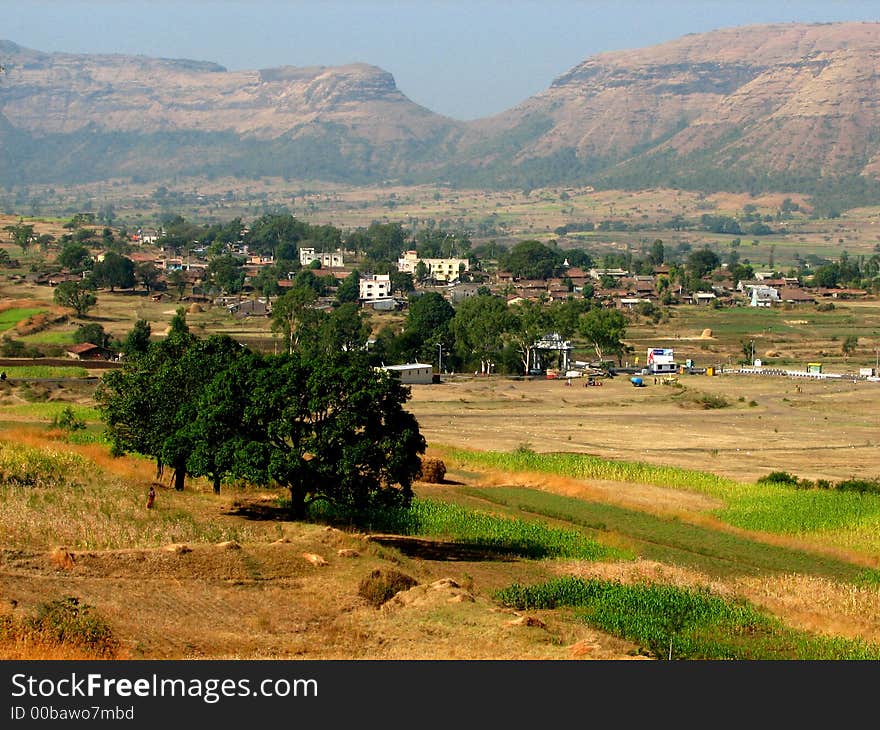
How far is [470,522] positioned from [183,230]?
6276 inches

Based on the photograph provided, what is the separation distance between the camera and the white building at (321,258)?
166m

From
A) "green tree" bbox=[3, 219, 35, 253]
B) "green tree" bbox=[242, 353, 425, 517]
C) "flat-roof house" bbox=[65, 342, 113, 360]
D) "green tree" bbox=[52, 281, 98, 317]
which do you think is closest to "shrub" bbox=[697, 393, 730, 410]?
"flat-roof house" bbox=[65, 342, 113, 360]

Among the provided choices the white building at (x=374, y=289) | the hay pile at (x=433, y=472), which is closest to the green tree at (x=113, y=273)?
the white building at (x=374, y=289)

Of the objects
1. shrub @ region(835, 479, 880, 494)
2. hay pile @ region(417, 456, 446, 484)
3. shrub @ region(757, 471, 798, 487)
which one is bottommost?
shrub @ region(757, 471, 798, 487)

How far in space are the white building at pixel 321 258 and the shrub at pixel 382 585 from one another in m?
136

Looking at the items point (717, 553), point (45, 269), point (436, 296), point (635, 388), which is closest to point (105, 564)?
point (717, 553)

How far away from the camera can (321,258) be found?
551ft

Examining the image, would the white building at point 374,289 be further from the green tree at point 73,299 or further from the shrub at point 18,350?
the shrub at point 18,350

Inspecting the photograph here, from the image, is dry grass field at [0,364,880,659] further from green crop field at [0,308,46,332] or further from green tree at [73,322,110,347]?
green crop field at [0,308,46,332]

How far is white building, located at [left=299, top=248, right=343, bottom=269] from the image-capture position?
16562cm

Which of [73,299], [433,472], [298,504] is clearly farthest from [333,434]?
[73,299]

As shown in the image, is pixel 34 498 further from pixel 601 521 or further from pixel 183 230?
pixel 183 230

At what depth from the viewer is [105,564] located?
2597 cm

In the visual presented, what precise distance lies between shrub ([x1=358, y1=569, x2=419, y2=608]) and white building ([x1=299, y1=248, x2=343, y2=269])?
13625 centimetres
